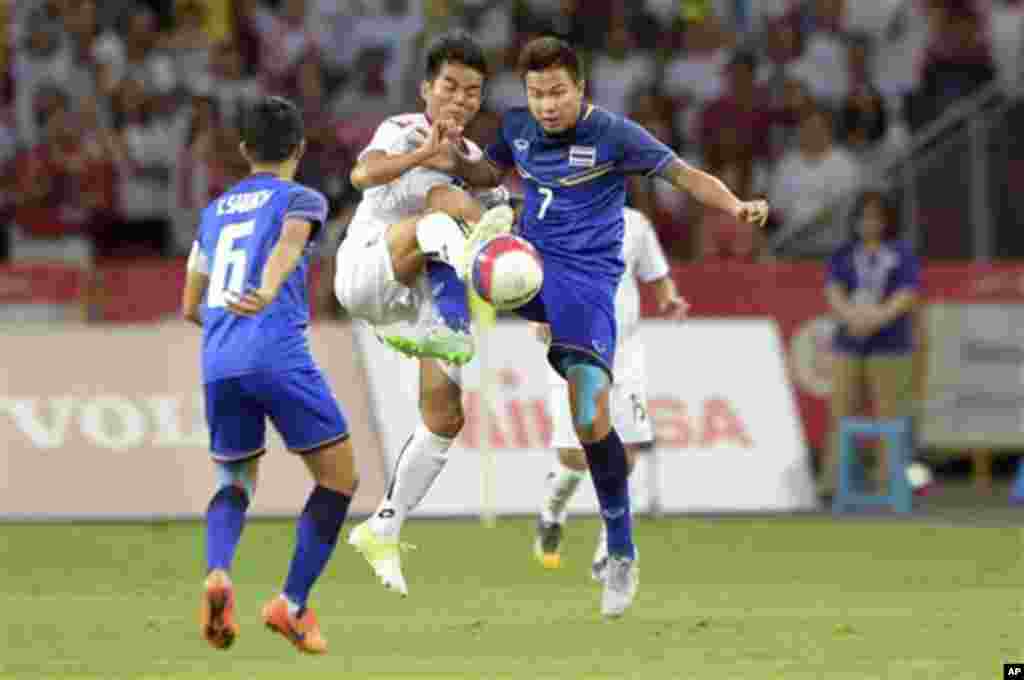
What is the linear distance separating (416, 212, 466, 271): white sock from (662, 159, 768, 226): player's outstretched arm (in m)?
0.98

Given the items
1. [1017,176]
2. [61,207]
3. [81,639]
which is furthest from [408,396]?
[81,639]

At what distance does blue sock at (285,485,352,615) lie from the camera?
33.6 feet

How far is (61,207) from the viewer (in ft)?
72.0

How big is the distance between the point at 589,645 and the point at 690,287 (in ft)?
34.4

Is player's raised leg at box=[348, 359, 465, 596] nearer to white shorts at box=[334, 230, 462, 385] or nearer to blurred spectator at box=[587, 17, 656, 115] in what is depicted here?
white shorts at box=[334, 230, 462, 385]

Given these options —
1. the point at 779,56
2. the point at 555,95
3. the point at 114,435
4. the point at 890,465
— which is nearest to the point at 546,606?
the point at 555,95

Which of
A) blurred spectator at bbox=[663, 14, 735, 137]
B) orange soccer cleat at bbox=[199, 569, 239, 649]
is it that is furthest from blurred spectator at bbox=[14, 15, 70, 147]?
orange soccer cleat at bbox=[199, 569, 239, 649]

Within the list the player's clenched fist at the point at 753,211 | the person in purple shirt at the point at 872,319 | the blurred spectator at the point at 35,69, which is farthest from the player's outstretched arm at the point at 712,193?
the blurred spectator at the point at 35,69

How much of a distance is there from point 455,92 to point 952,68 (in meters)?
12.1

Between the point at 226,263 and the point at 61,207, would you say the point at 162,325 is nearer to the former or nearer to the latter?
the point at 61,207

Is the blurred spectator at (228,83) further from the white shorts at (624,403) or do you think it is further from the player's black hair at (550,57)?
the player's black hair at (550,57)

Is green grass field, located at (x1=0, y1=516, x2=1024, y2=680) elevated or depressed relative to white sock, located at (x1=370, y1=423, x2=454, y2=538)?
depressed

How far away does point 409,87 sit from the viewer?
74.9ft

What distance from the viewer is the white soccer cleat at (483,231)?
11266 millimetres
